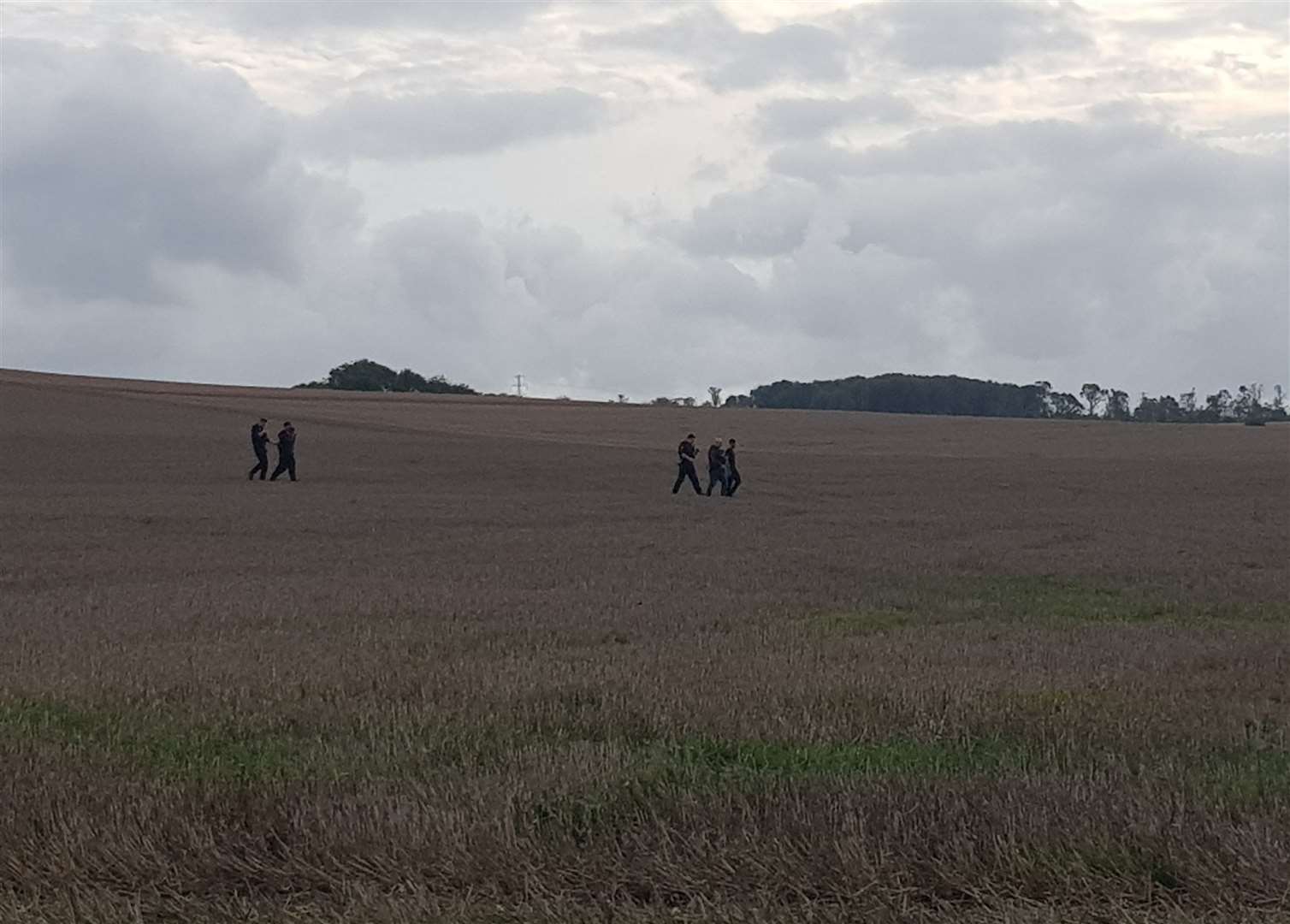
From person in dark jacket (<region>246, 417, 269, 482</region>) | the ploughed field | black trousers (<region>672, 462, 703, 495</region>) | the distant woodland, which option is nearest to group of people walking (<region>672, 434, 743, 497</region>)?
black trousers (<region>672, 462, 703, 495</region>)

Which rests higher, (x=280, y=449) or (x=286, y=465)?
(x=280, y=449)

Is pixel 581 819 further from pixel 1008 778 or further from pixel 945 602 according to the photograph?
pixel 945 602

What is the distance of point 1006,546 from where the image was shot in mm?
25078

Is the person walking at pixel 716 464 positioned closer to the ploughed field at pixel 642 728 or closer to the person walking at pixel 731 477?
the person walking at pixel 731 477

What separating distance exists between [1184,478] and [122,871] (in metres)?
50.0

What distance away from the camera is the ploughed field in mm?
6293

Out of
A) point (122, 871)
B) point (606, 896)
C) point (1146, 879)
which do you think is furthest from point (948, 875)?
point (122, 871)

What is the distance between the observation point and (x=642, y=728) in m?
9.13

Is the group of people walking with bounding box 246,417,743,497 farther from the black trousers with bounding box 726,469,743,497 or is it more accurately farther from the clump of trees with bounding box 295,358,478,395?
the clump of trees with bounding box 295,358,478,395

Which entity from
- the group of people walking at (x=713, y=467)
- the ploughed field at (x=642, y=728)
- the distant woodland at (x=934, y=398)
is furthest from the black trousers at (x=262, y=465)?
the distant woodland at (x=934, y=398)

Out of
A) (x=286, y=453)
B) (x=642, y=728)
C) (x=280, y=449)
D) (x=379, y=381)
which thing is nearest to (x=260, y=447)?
(x=280, y=449)

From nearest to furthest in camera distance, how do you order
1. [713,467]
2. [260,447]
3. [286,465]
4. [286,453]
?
[713,467] < [260,447] < [286,453] < [286,465]

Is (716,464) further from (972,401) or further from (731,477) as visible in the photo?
(972,401)

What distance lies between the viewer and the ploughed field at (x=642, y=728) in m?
6.29
